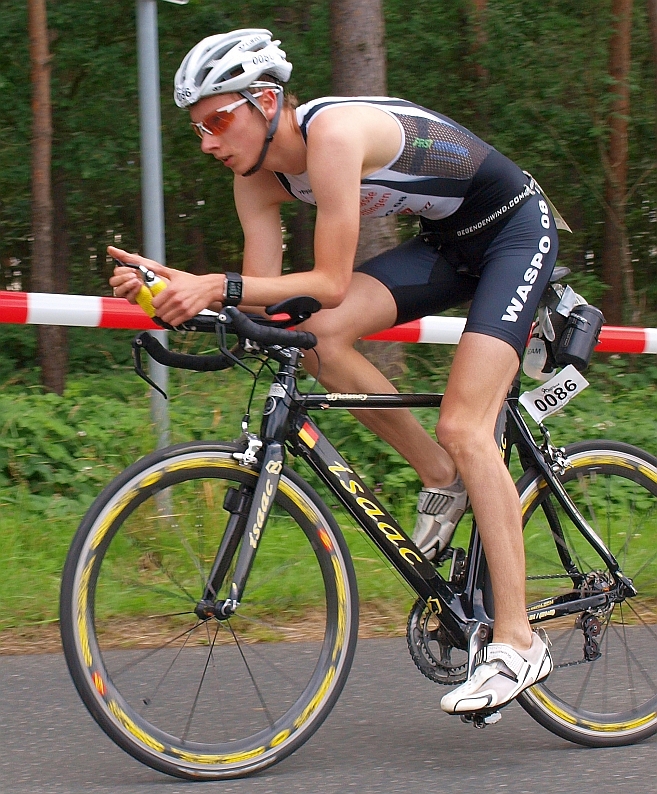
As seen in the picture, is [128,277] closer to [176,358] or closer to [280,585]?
[176,358]

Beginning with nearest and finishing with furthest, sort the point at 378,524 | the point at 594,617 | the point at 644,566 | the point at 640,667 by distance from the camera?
the point at 378,524, the point at 594,617, the point at 640,667, the point at 644,566

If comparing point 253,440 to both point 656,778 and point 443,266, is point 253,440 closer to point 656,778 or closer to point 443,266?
point 443,266

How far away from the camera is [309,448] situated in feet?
10.0

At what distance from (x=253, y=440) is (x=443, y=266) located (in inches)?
33.9

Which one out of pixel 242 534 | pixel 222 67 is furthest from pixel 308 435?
pixel 222 67

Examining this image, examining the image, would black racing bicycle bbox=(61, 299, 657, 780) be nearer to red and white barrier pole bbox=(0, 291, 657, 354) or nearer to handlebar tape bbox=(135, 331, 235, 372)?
handlebar tape bbox=(135, 331, 235, 372)

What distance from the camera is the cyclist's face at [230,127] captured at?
290 centimetres

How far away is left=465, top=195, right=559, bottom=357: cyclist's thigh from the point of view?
312cm

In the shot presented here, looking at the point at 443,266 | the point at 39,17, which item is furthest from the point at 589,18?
the point at 443,266

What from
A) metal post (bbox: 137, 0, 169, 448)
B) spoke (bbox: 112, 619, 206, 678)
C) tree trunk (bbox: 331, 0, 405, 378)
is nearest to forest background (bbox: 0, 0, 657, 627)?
tree trunk (bbox: 331, 0, 405, 378)

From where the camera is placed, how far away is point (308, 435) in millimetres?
3059

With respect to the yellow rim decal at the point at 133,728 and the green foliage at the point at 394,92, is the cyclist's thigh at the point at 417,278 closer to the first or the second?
the yellow rim decal at the point at 133,728

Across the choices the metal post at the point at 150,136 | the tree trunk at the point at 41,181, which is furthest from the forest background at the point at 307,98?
the metal post at the point at 150,136

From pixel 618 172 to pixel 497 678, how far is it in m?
9.71
